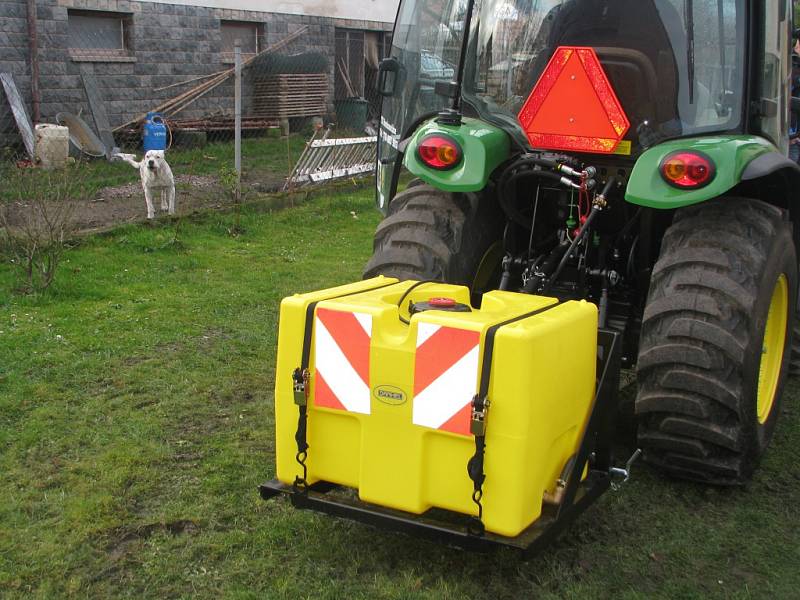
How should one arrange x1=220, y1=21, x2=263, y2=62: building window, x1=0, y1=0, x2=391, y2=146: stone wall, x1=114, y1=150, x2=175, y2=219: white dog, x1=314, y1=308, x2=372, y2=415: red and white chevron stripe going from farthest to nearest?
x1=220, y1=21, x2=263, y2=62: building window < x1=0, y1=0, x2=391, y2=146: stone wall < x1=114, y1=150, x2=175, y2=219: white dog < x1=314, y1=308, x2=372, y2=415: red and white chevron stripe

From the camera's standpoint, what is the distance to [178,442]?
4.35m

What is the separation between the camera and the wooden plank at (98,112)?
1380 cm

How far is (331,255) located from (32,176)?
2708 mm

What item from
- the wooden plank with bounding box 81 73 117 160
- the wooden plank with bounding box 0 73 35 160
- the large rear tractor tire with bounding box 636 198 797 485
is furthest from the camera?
the wooden plank with bounding box 81 73 117 160

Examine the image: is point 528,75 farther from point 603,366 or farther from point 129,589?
point 129,589

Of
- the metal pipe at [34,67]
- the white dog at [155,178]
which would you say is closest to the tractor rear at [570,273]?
the white dog at [155,178]

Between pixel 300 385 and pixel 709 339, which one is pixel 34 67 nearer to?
pixel 300 385

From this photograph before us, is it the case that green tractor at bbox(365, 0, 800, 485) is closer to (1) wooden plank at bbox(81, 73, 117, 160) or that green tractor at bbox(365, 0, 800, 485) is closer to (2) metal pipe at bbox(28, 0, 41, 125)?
(2) metal pipe at bbox(28, 0, 41, 125)

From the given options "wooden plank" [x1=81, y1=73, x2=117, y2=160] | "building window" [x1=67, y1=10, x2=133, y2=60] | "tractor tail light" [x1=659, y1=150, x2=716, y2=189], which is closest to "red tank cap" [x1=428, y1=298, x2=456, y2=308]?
"tractor tail light" [x1=659, y1=150, x2=716, y2=189]

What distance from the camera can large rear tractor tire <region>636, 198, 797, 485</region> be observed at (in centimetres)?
359

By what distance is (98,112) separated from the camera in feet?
45.6

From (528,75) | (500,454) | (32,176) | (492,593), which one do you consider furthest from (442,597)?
(32,176)

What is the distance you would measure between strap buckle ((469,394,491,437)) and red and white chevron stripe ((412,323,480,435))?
0.06m

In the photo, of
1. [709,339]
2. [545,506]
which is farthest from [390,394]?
[709,339]
